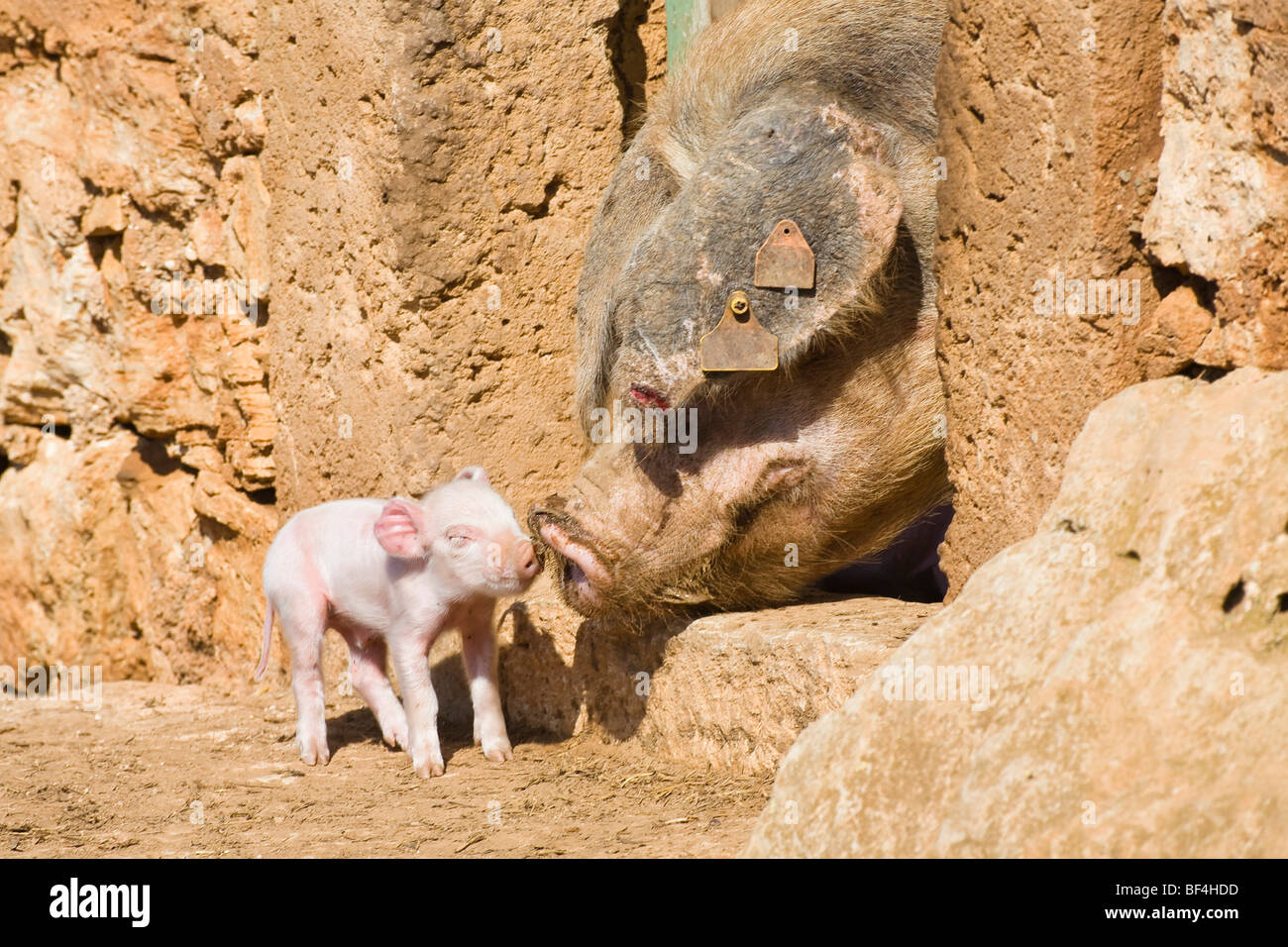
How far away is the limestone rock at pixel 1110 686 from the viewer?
2150 mm

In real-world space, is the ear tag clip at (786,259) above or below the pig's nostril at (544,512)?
above

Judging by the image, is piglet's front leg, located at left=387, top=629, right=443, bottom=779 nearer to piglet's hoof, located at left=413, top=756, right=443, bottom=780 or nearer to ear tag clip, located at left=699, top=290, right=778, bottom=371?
piglet's hoof, located at left=413, top=756, right=443, bottom=780

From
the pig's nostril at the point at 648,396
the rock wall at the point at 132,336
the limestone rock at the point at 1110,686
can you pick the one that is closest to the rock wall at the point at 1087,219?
the limestone rock at the point at 1110,686

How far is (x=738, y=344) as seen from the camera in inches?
146

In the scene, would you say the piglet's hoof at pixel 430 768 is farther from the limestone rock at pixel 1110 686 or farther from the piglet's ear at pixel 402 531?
the limestone rock at pixel 1110 686

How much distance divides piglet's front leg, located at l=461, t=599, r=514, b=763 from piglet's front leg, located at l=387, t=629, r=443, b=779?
0.14 m

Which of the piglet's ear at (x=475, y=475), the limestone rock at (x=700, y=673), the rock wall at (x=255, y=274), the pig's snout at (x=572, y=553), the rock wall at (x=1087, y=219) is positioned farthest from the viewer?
the rock wall at (x=255, y=274)

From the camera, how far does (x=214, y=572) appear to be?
629cm

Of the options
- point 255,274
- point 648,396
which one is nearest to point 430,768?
point 648,396

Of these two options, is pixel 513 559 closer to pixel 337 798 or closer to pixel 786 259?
pixel 337 798

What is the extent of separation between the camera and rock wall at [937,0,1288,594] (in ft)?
8.99

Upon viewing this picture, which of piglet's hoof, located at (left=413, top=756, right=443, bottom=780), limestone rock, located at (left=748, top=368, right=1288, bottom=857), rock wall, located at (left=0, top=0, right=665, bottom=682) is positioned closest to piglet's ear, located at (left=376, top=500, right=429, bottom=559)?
piglet's hoof, located at (left=413, top=756, right=443, bottom=780)
